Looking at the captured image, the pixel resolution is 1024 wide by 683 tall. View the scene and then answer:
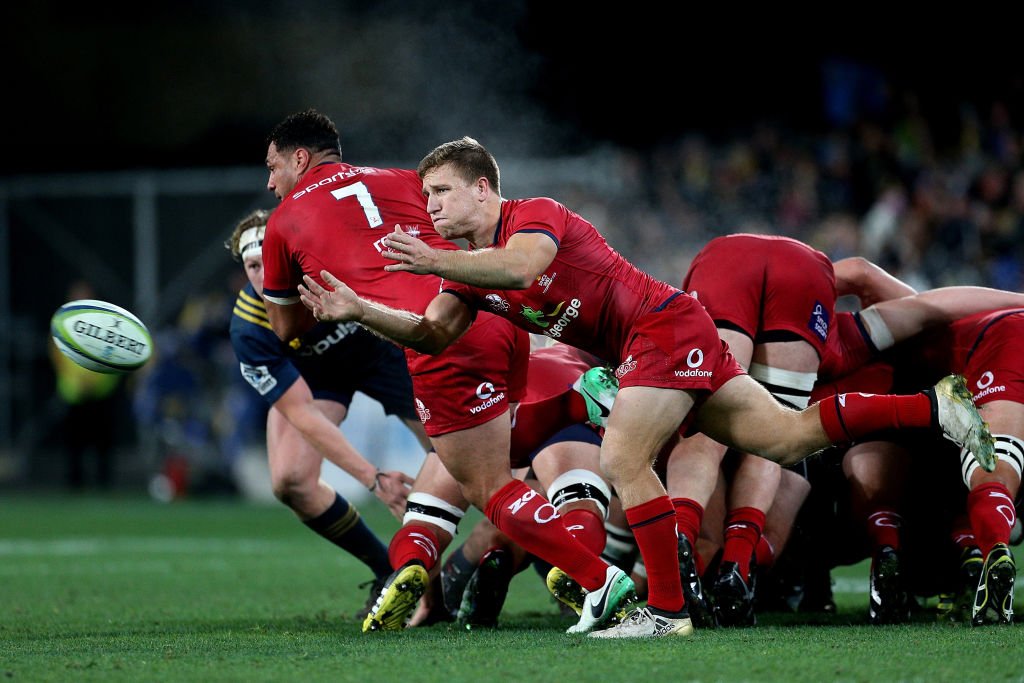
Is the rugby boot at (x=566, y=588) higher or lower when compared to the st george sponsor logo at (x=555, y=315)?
lower

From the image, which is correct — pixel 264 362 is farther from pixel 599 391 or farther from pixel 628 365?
pixel 628 365

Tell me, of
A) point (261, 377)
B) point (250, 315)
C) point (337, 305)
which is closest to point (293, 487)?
point (261, 377)

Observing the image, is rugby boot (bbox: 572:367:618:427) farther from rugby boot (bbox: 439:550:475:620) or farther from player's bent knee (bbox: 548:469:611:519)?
rugby boot (bbox: 439:550:475:620)

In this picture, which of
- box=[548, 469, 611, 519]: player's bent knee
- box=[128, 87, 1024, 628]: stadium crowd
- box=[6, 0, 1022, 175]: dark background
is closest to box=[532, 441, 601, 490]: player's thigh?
box=[548, 469, 611, 519]: player's bent knee

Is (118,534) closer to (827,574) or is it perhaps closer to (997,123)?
(827,574)

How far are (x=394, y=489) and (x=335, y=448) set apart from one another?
34cm

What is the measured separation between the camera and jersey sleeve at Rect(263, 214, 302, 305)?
5.11 metres

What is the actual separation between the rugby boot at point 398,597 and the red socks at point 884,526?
181 cm

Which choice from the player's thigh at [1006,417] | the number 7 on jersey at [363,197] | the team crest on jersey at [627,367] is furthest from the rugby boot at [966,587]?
the number 7 on jersey at [363,197]

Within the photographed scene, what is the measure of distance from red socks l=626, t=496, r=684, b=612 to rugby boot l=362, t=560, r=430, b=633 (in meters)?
0.91

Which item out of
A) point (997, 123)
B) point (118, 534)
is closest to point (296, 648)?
point (118, 534)

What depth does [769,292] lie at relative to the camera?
5375 millimetres

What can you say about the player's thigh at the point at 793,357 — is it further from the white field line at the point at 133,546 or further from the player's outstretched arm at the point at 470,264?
the white field line at the point at 133,546

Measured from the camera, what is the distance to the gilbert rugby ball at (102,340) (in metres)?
5.27
